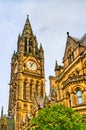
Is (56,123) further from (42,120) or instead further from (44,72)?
(44,72)

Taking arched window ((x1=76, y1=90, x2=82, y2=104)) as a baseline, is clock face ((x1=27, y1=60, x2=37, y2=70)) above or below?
above

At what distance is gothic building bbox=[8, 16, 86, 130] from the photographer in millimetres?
35500

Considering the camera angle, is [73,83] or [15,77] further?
[15,77]

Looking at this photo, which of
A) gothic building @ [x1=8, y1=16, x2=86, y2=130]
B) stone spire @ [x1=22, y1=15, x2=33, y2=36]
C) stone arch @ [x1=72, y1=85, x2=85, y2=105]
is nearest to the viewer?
stone arch @ [x1=72, y1=85, x2=85, y2=105]

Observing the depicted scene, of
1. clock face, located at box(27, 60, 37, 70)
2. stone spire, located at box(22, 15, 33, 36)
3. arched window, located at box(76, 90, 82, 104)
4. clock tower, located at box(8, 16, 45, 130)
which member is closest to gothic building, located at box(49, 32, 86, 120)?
arched window, located at box(76, 90, 82, 104)

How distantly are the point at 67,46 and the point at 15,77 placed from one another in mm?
30222

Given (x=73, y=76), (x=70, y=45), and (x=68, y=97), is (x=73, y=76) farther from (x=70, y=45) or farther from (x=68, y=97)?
(x=70, y=45)

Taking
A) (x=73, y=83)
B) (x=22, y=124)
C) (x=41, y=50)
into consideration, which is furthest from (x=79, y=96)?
(x=41, y=50)

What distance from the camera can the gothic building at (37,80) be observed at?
35500 millimetres

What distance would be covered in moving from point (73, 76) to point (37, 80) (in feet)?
114

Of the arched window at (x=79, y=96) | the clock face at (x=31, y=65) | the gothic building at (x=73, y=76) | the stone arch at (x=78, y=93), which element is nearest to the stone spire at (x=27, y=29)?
the clock face at (x=31, y=65)

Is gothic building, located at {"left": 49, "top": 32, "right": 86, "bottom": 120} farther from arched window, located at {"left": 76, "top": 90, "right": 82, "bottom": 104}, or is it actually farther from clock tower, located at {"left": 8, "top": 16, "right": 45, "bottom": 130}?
clock tower, located at {"left": 8, "top": 16, "right": 45, "bottom": 130}

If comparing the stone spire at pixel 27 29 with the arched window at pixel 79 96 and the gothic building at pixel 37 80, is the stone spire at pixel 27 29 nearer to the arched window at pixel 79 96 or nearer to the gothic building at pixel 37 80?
the gothic building at pixel 37 80

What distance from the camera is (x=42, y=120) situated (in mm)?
26000
